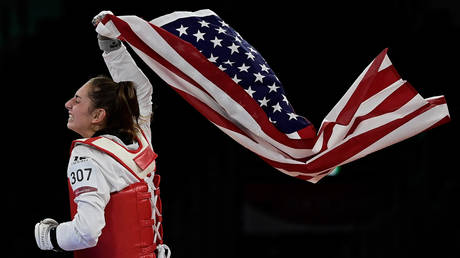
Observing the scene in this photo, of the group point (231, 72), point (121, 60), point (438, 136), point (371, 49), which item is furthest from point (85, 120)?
point (438, 136)

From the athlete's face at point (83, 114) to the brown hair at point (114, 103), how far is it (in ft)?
0.08

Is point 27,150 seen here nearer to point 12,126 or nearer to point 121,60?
point 12,126

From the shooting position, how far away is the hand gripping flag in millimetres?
3311

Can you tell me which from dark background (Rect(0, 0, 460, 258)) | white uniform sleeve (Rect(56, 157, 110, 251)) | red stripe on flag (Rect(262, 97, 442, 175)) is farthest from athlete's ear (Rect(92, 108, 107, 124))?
dark background (Rect(0, 0, 460, 258))

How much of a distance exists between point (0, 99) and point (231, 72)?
418 centimetres

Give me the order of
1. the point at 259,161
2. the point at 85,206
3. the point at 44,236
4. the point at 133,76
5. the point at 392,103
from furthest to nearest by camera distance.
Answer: the point at 259,161 < the point at 133,76 < the point at 392,103 < the point at 44,236 < the point at 85,206

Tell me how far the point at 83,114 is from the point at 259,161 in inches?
196

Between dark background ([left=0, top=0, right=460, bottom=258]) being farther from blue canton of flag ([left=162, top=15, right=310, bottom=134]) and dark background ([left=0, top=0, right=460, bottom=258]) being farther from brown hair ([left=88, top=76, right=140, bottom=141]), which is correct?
brown hair ([left=88, top=76, right=140, bottom=141])

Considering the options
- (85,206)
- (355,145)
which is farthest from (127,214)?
(355,145)

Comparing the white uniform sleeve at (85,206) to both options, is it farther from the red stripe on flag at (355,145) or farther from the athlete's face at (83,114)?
the red stripe on flag at (355,145)

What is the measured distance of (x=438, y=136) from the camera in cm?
771

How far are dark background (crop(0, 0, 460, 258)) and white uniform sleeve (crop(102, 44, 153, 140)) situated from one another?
136 inches

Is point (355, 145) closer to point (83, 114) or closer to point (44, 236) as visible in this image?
point (83, 114)

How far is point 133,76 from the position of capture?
3500 millimetres
